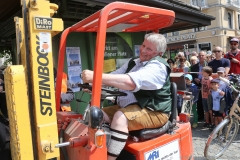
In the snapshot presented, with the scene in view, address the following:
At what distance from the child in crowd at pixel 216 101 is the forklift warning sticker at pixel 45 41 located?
426 centimetres

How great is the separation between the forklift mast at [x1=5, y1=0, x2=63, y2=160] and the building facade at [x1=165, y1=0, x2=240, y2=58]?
2716 cm

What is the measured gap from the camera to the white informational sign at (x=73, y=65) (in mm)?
5727

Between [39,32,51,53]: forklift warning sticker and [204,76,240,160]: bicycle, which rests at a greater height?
[39,32,51,53]: forklift warning sticker

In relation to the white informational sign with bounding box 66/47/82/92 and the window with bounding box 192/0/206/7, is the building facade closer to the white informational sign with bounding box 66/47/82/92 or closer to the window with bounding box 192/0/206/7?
the window with bounding box 192/0/206/7

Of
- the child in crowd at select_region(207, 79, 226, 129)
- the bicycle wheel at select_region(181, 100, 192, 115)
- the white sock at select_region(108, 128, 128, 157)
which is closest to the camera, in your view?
the white sock at select_region(108, 128, 128, 157)

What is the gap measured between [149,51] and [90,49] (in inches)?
157

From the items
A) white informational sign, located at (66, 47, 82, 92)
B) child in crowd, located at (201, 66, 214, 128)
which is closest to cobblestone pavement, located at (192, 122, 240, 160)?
child in crowd, located at (201, 66, 214, 128)

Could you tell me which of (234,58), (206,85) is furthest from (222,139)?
(234,58)

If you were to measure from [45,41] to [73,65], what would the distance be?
420 cm

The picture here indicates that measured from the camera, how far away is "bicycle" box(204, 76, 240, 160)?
3885 millimetres

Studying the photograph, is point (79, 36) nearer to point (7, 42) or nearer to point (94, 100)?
point (7, 42)

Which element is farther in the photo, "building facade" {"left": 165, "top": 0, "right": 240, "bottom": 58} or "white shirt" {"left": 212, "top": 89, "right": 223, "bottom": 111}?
"building facade" {"left": 165, "top": 0, "right": 240, "bottom": 58}

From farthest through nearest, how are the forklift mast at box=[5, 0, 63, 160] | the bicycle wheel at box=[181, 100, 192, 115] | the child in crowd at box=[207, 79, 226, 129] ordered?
the child in crowd at box=[207, 79, 226, 129], the bicycle wheel at box=[181, 100, 192, 115], the forklift mast at box=[5, 0, 63, 160]

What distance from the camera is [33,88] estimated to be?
5.43ft
